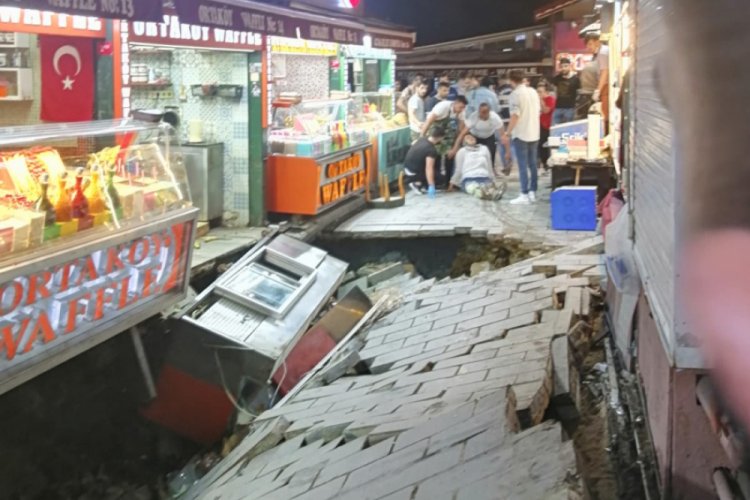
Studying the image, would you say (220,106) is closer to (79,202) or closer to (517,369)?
(79,202)

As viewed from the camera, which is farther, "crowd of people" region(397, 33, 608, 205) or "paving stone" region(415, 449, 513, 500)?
"crowd of people" region(397, 33, 608, 205)

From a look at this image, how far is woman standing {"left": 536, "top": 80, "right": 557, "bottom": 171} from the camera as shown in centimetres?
1706

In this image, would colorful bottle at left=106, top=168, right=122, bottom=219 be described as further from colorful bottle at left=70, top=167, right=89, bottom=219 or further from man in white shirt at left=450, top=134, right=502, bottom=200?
man in white shirt at left=450, top=134, right=502, bottom=200

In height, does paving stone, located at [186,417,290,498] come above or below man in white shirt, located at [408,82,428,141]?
below

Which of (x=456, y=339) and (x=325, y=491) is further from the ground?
(x=456, y=339)

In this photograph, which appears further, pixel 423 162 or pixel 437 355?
pixel 423 162

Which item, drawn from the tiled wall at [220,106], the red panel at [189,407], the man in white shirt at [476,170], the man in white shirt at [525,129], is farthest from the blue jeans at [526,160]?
the red panel at [189,407]

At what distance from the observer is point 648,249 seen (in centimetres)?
413

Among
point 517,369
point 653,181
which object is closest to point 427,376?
point 517,369

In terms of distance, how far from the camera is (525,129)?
12719mm

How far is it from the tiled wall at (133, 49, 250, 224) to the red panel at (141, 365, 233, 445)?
3.79m

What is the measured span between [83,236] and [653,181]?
367cm

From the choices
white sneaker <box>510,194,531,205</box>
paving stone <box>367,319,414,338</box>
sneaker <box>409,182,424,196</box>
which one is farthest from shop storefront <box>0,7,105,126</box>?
sneaker <box>409,182,424,196</box>

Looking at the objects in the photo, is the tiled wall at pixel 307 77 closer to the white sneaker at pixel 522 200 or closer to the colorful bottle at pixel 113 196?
the white sneaker at pixel 522 200
